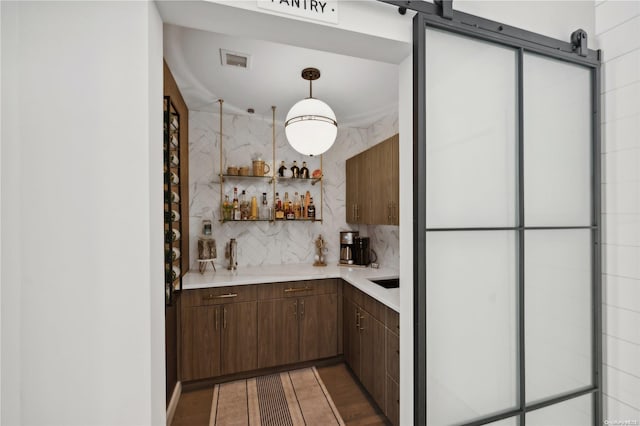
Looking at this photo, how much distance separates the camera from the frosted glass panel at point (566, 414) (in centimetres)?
138

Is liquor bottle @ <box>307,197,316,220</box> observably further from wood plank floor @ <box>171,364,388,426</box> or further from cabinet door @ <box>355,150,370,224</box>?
wood plank floor @ <box>171,364,388,426</box>

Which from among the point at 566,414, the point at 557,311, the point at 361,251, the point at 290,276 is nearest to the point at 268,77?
the point at 290,276

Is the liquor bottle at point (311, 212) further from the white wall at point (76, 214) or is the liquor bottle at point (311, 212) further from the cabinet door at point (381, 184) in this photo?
the white wall at point (76, 214)

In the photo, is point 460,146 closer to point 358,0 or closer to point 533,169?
point 533,169

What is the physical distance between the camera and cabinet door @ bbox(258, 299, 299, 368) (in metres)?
2.56

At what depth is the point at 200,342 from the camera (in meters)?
2.40

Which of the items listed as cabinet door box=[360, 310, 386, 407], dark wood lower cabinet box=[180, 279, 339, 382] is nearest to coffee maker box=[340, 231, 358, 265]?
dark wood lower cabinet box=[180, 279, 339, 382]

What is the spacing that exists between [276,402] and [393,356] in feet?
3.37

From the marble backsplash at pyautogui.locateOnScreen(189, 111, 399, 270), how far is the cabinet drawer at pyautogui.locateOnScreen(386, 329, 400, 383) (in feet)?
3.57

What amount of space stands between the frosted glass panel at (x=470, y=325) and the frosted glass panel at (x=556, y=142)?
291 mm

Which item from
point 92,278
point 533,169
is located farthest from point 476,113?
point 92,278

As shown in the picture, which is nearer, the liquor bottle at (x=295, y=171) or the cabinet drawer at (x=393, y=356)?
the cabinet drawer at (x=393, y=356)

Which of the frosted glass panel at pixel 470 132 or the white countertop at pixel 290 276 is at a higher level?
the frosted glass panel at pixel 470 132

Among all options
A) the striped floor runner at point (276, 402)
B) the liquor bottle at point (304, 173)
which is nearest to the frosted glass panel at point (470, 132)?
the striped floor runner at point (276, 402)
